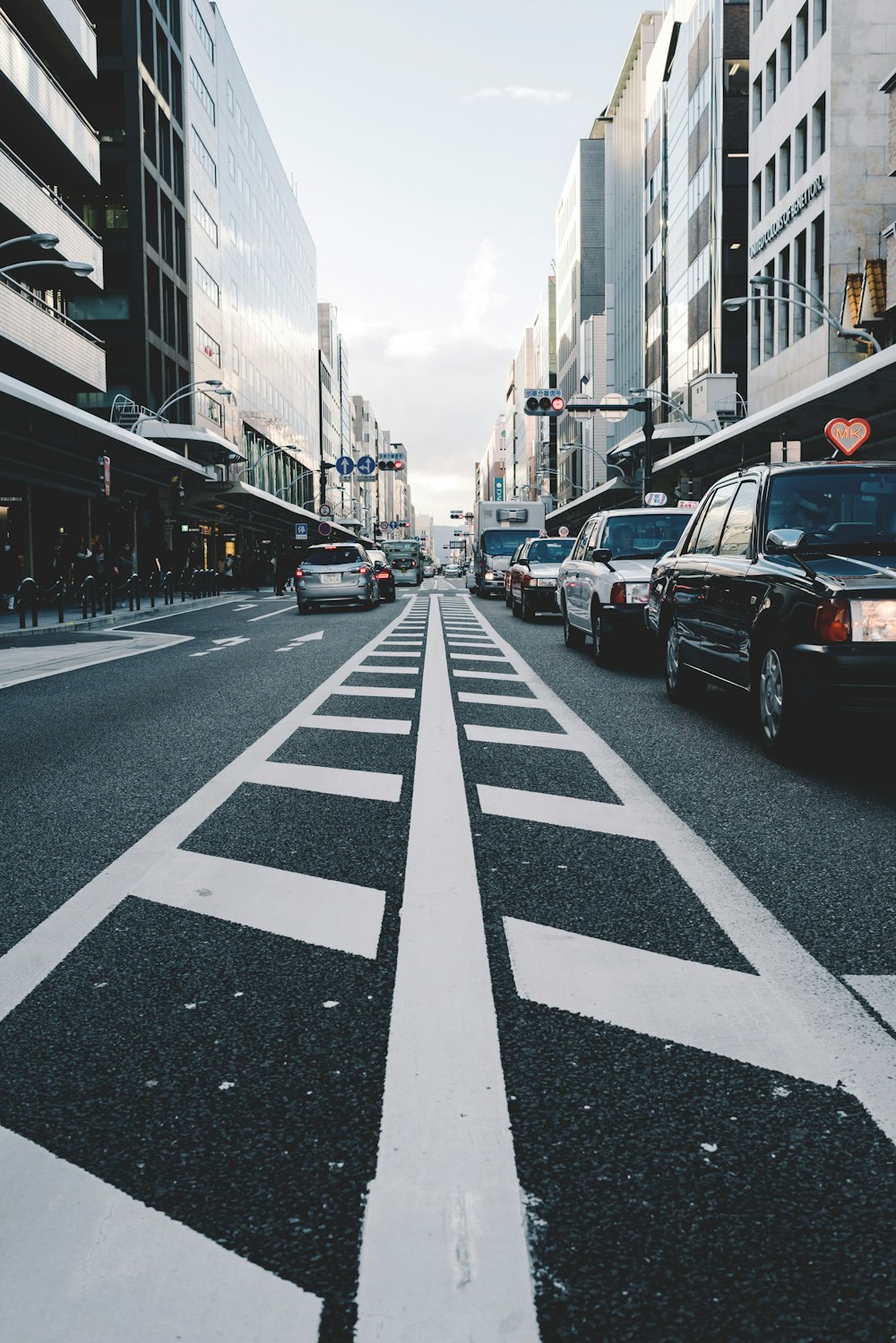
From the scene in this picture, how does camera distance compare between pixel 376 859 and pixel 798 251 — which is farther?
pixel 798 251

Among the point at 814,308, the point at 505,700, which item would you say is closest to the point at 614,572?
the point at 505,700

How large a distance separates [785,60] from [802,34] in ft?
6.06

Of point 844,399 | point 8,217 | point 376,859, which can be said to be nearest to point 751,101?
point 844,399

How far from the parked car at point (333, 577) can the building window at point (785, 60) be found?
25.4 meters

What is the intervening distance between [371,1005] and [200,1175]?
946mm

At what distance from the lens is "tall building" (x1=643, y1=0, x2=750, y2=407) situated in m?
54.2

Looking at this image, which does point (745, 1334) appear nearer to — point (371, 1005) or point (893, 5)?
point (371, 1005)

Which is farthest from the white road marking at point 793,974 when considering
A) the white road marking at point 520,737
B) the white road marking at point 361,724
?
the white road marking at point 361,724

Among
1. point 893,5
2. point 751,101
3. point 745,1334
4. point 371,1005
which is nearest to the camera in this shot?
point 745,1334

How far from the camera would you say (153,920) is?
4012 mm

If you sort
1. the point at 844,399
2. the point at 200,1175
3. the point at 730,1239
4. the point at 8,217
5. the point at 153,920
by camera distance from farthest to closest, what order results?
the point at 8,217 < the point at 844,399 < the point at 153,920 < the point at 200,1175 < the point at 730,1239

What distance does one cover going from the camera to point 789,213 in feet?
135

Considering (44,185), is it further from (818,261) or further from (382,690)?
(382,690)

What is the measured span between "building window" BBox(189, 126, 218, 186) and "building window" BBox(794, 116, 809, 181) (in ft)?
107
